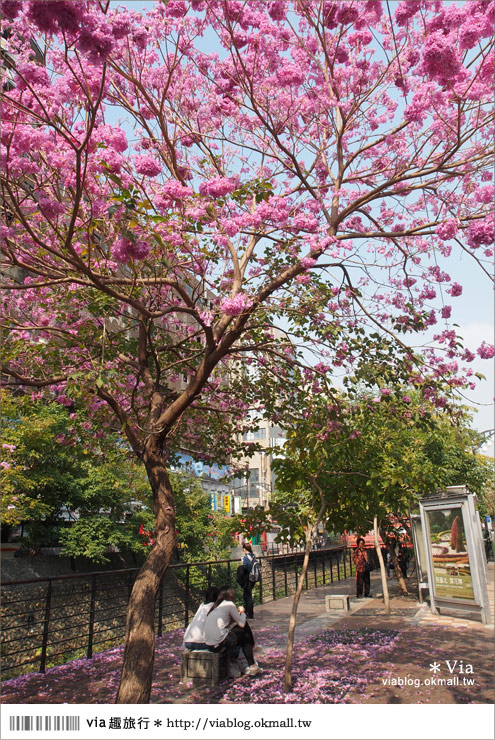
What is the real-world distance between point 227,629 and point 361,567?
906cm

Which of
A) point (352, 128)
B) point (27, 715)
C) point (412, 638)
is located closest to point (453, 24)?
point (352, 128)

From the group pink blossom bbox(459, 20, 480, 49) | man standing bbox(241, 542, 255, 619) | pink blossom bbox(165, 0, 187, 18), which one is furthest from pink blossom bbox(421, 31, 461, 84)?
man standing bbox(241, 542, 255, 619)

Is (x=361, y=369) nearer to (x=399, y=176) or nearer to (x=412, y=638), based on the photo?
(x=399, y=176)

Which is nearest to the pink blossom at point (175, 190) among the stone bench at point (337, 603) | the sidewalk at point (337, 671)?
the sidewalk at point (337, 671)

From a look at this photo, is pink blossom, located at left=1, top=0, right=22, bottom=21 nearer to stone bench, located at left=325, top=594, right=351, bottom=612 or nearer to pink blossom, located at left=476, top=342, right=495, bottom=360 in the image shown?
pink blossom, located at left=476, top=342, right=495, bottom=360

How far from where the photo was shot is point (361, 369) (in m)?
7.04

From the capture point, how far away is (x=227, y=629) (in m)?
6.41

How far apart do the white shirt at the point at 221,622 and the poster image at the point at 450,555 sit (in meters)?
5.81

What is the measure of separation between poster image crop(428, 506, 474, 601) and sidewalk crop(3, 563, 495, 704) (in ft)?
2.16

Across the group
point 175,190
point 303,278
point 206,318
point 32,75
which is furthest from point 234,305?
point 32,75

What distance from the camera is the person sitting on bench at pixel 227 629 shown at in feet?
20.7

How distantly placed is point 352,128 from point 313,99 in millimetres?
616

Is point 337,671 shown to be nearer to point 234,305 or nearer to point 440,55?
point 234,305

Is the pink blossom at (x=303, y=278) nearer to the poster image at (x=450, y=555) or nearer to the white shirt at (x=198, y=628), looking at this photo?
the white shirt at (x=198, y=628)
